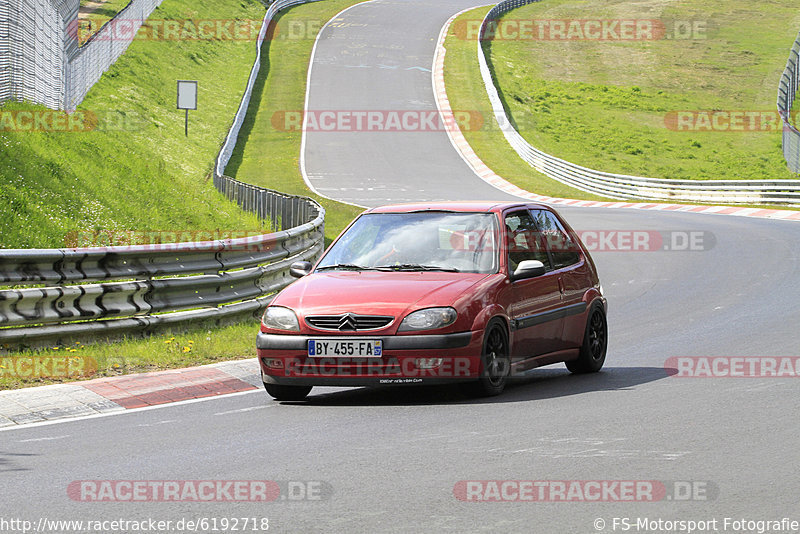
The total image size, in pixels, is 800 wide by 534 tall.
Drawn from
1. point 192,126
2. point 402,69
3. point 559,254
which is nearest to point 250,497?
point 559,254

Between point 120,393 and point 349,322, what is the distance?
2.04 meters

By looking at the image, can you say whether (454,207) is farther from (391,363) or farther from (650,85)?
(650,85)

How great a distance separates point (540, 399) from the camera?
9547 mm

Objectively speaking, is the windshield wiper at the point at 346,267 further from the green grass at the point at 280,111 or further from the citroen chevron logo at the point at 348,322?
the green grass at the point at 280,111

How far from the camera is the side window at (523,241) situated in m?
10.3

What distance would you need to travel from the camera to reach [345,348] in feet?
29.6

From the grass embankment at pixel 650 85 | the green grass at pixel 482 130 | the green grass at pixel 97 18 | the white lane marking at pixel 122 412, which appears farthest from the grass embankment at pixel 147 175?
the grass embankment at pixel 650 85

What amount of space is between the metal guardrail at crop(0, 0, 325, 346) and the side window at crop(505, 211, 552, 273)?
3.70 m

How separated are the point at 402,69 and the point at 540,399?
204ft

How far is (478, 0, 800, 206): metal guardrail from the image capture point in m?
36.8

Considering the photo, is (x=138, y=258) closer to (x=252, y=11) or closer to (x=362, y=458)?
(x=362, y=458)

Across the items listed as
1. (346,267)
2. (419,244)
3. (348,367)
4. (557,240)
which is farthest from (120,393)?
(557,240)

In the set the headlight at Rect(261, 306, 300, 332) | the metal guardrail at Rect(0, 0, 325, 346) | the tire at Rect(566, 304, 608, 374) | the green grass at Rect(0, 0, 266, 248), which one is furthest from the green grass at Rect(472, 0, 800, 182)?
the headlight at Rect(261, 306, 300, 332)

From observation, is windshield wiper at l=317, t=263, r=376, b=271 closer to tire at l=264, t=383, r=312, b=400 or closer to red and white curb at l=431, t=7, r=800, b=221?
tire at l=264, t=383, r=312, b=400
